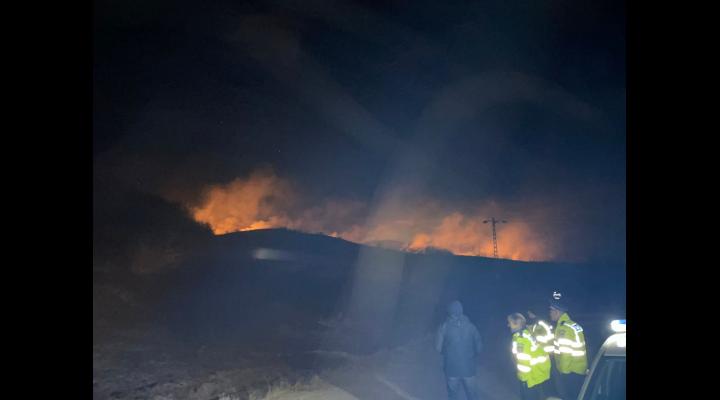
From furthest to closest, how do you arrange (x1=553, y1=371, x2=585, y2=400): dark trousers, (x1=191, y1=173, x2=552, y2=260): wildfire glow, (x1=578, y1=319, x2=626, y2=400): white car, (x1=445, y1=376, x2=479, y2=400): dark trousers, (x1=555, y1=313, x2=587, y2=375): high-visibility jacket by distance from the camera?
(x1=191, y1=173, x2=552, y2=260): wildfire glow < (x1=445, y1=376, x2=479, y2=400): dark trousers < (x1=553, y1=371, x2=585, y2=400): dark trousers < (x1=555, y1=313, x2=587, y2=375): high-visibility jacket < (x1=578, y1=319, x2=626, y2=400): white car

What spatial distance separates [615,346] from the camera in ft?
12.9

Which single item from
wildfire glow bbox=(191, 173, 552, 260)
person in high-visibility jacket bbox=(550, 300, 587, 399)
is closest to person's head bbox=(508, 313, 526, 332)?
person in high-visibility jacket bbox=(550, 300, 587, 399)

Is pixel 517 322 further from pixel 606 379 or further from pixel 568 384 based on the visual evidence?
pixel 606 379

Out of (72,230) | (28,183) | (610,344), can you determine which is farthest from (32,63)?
(610,344)

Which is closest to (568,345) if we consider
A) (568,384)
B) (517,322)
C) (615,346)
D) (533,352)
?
(533,352)

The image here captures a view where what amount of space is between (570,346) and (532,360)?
0.52 m

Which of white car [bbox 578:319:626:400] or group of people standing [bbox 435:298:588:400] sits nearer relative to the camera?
white car [bbox 578:319:626:400]

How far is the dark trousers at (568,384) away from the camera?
286 inches

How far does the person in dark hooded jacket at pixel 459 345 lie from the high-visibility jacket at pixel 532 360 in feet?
2.13

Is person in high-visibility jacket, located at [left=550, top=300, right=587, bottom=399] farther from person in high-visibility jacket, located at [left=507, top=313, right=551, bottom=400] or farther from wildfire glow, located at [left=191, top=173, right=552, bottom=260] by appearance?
wildfire glow, located at [left=191, top=173, right=552, bottom=260]

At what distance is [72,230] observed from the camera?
1338 millimetres

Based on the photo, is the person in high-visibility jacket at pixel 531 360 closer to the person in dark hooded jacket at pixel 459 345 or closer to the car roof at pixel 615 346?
the person in dark hooded jacket at pixel 459 345

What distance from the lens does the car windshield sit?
12.5 ft
